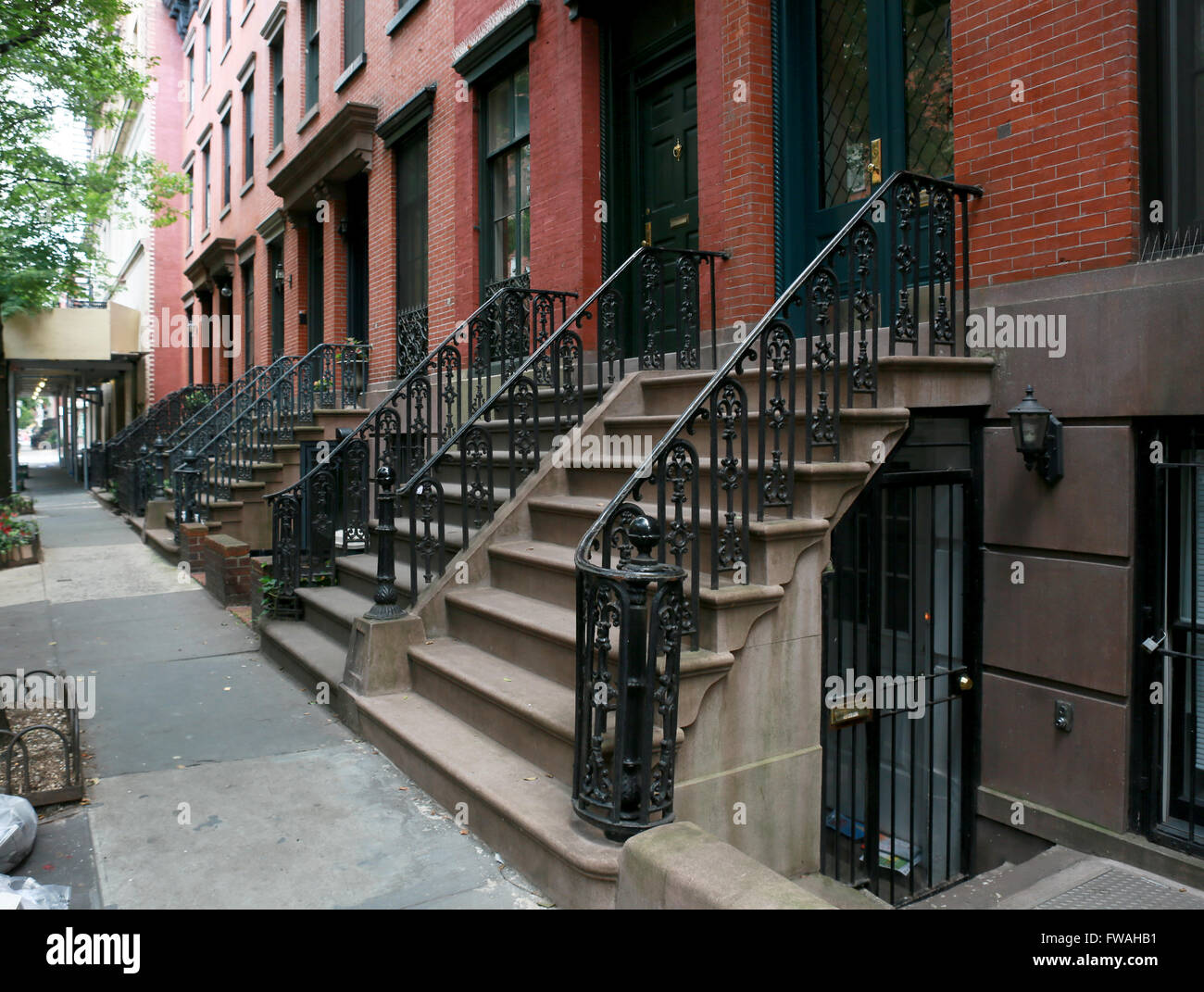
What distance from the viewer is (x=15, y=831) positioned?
3.63 metres

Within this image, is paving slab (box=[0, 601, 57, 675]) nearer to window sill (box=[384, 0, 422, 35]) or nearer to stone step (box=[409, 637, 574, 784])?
stone step (box=[409, 637, 574, 784])

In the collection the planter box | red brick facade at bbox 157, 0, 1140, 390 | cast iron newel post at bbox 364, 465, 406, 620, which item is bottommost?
the planter box

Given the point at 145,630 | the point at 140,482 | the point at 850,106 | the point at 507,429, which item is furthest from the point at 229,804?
the point at 140,482

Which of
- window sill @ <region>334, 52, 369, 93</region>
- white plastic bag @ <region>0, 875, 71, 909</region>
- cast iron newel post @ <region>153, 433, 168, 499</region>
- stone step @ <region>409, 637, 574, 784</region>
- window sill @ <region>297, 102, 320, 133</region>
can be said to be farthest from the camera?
cast iron newel post @ <region>153, 433, 168, 499</region>

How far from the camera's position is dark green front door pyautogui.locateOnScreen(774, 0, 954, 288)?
6039mm

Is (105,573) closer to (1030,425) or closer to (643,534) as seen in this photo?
(643,534)

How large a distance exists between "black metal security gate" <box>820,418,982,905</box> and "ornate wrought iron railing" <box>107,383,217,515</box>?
563 inches

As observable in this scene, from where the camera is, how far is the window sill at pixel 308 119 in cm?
1443

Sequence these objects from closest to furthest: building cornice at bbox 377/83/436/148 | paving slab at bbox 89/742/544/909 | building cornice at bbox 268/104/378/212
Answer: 1. paving slab at bbox 89/742/544/909
2. building cornice at bbox 377/83/436/148
3. building cornice at bbox 268/104/378/212

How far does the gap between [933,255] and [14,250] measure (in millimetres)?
17362

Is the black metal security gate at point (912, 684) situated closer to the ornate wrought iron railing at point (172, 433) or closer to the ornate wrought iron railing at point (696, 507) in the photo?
the ornate wrought iron railing at point (696, 507)

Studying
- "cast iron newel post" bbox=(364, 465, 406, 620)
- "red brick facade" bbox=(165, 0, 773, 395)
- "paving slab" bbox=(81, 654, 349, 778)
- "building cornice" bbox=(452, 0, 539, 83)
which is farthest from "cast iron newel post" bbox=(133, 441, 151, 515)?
"cast iron newel post" bbox=(364, 465, 406, 620)

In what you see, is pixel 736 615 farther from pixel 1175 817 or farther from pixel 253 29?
pixel 253 29

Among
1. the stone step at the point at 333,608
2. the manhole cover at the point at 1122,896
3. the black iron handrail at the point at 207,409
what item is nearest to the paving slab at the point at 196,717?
the stone step at the point at 333,608
